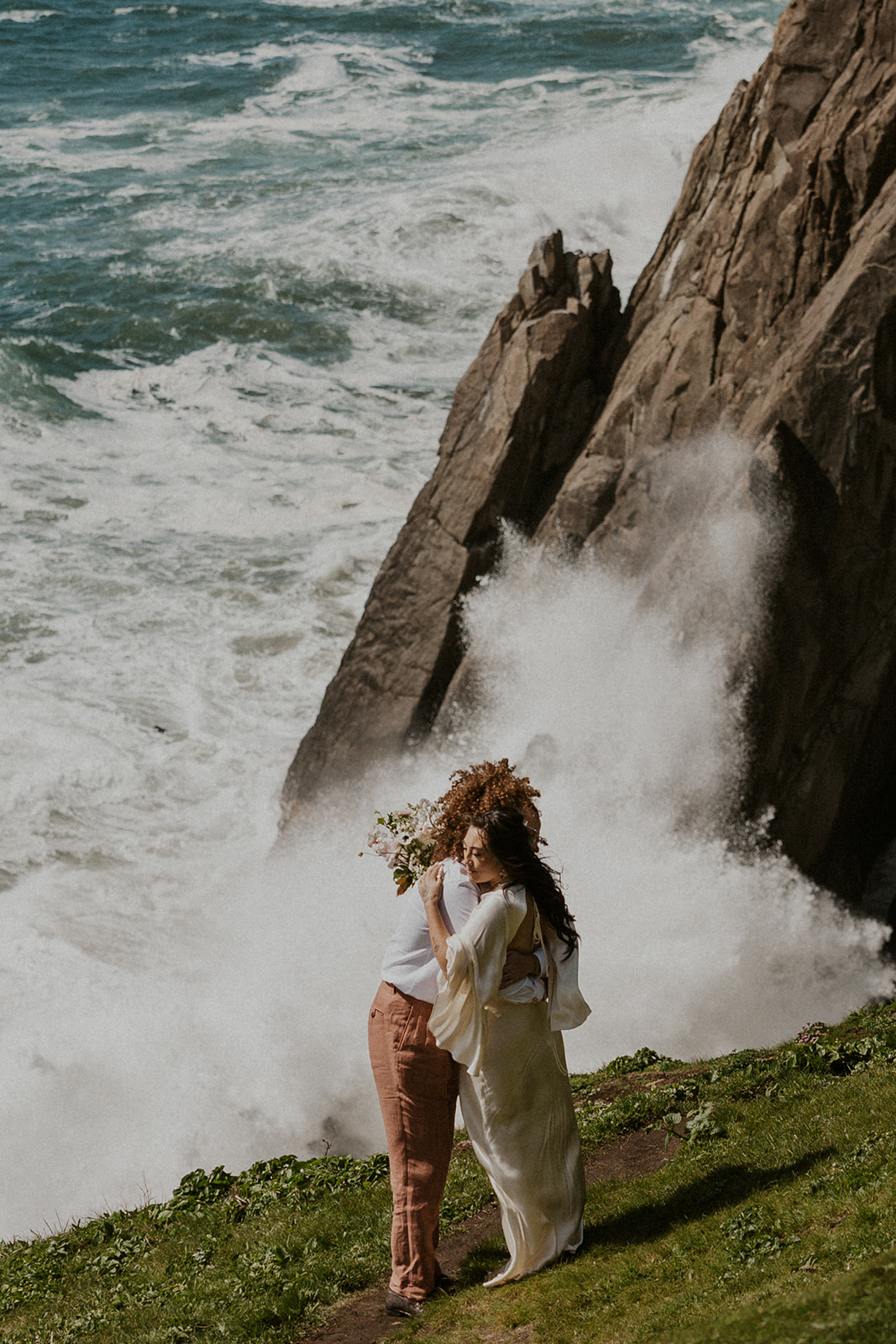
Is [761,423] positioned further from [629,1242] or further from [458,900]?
[629,1242]

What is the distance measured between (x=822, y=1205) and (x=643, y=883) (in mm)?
5861

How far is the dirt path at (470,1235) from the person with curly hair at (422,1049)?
0.62 feet

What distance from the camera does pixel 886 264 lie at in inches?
426

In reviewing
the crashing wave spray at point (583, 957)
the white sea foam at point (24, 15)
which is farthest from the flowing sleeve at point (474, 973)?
the white sea foam at point (24, 15)

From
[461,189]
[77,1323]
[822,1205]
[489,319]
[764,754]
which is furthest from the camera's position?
[461,189]

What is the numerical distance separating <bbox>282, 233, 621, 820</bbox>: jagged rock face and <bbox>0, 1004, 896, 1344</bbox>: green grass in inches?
214

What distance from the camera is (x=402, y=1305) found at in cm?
612

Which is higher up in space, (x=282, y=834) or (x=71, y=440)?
(x=71, y=440)

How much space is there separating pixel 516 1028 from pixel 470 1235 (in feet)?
5.94

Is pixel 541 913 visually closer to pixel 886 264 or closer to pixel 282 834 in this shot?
pixel 886 264

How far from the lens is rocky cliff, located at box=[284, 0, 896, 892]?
445 inches

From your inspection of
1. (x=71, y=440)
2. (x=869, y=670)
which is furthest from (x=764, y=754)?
(x=71, y=440)

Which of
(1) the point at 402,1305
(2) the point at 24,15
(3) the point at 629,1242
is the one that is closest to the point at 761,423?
(3) the point at 629,1242

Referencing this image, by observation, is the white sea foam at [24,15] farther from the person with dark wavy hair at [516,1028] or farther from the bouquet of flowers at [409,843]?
the person with dark wavy hair at [516,1028]
